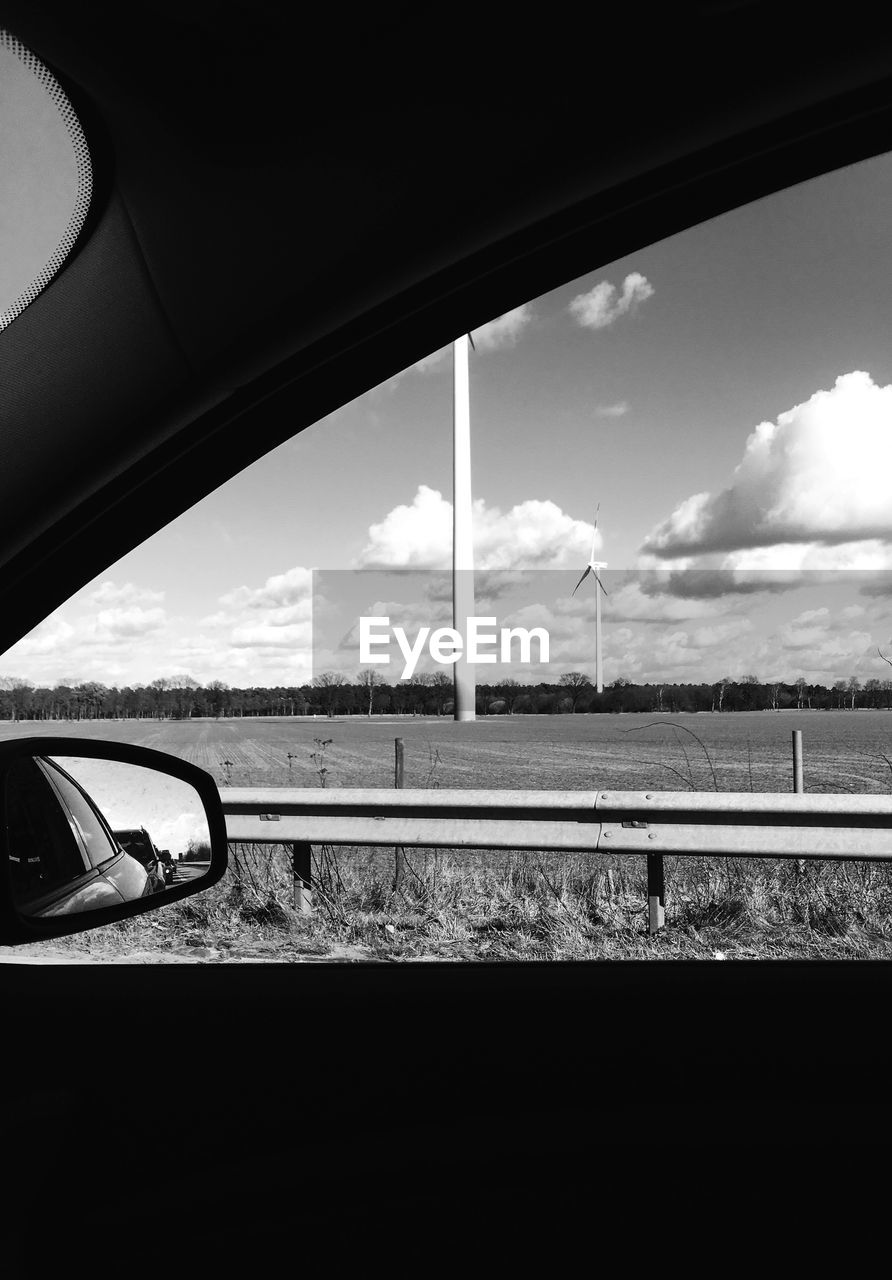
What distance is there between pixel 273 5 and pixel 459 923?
4903 mm

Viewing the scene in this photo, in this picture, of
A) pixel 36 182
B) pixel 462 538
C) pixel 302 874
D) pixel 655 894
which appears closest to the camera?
pixel 36 182

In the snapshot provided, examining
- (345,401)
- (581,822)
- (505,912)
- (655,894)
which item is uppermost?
(345,401)

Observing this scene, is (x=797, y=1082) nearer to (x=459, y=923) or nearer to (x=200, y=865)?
(x=200, y=865)

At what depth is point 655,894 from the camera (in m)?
5.19

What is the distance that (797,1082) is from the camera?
68.5 inches

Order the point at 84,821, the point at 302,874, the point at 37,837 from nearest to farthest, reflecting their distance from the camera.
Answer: the point at 37,837
the point at 84,821
the point at 302,874

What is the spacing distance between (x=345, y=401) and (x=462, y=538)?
1339 centimetres

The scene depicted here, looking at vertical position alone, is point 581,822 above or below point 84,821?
below

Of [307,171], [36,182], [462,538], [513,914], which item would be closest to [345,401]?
[307,171]

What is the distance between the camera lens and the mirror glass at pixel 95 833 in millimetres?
1354

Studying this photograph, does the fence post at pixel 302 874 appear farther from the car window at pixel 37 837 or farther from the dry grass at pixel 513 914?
the car window at pixel 37 837

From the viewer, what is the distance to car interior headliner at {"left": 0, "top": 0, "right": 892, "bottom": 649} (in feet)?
3.83

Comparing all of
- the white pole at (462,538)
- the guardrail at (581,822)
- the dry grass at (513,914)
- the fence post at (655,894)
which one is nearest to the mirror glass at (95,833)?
the dry grass at (513,914)

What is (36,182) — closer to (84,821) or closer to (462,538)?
(84,821)
